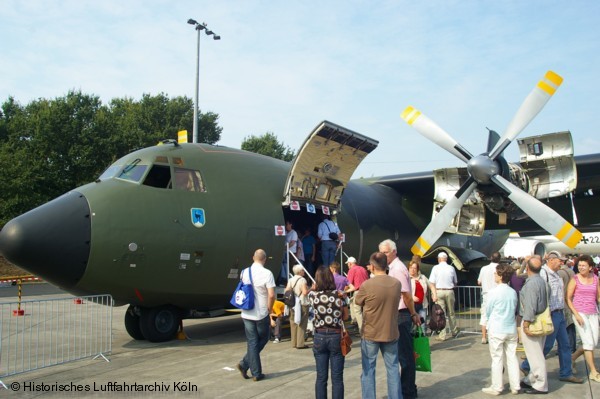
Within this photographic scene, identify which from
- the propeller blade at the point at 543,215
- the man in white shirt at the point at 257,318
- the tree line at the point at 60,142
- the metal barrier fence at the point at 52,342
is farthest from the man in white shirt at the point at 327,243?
the tree line at the point at 60,142

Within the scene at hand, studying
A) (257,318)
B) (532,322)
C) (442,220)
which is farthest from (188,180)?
(532,322)

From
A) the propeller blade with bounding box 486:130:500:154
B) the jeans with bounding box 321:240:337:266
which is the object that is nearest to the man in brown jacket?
the jeans with bounding box 321:240:337:266

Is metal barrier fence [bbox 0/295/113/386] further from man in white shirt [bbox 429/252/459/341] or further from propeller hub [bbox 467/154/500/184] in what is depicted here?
propeller hub [bbox 467/154/500/184]

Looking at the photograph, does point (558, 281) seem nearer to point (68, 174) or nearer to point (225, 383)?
point (225, 383)

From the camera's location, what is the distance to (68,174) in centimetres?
3259

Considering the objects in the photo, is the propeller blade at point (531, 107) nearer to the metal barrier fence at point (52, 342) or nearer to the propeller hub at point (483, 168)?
the propeller hub at point (483, 168)

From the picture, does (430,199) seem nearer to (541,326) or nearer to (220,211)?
(220,211)

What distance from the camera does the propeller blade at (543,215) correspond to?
10844 millimetres

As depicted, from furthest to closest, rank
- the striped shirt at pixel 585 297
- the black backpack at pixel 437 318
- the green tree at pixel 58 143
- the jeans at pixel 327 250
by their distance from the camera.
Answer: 1. the green tree at pixel 58 143
2. the jeans at pixel 327 250
3. the black backpack at pixel 437 318
4. the striped shirt at pixel 585 297

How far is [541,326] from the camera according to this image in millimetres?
6324

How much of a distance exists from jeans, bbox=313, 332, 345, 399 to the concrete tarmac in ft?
2.86

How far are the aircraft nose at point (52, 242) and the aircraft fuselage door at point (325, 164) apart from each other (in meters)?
4.08

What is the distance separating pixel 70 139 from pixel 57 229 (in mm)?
27381

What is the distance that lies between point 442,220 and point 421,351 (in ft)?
20.3
